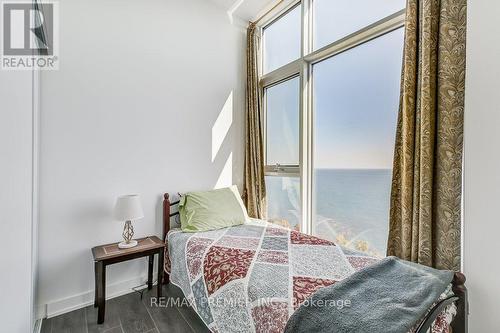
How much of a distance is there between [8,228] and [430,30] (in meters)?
2.30

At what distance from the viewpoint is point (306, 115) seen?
263cm

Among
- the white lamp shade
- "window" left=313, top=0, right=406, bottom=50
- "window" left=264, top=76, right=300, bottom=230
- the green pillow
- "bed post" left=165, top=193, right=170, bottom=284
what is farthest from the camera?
"window" left=264, top=76, right=300, bottom=230

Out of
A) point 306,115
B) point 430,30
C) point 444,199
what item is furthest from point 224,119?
point 444,199

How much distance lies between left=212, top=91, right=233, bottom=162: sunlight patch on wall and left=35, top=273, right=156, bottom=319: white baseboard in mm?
1529

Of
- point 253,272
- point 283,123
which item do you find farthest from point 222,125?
point 253,272

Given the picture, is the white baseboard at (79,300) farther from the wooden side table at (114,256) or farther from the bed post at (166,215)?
the bed post at (166,215)

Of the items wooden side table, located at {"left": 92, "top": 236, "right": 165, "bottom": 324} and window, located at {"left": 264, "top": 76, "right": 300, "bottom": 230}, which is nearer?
wooden side table, located at {"left": 92, "top": 236, "right": 165, "bottom": 324}

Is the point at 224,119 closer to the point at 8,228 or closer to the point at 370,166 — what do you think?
the point at 370,166

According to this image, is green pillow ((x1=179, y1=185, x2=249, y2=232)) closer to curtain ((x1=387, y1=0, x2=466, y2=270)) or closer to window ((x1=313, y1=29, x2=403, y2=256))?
window ((x1=313, y1=29, x2=403, y2=256))

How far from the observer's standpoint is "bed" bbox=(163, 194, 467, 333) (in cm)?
120

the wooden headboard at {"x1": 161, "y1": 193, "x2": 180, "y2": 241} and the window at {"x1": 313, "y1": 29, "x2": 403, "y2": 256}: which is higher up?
the window at {"x1": 313, "y1": 29, "x2": 403, "y2": 256}

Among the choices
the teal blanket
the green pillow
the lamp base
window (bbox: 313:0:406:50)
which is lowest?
the lamp base

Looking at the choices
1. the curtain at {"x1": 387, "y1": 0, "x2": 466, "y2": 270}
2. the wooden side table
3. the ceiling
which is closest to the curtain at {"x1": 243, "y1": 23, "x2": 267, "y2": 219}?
the ceiling

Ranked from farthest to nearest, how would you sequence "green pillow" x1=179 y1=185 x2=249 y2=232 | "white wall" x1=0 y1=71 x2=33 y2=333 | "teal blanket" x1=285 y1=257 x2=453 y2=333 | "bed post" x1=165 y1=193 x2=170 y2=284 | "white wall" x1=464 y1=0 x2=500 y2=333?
"bed post" x1=165 y1=193 x2=170 y2=284 → "green pillow" x1=179 y1=185 x2=249 y2=232 → "white wall" x1=464 y1=0 x2=500 y2=333 → "teal blanket" x1=285 y1=257 x2=453 y2=333 → "white wall" x1=0 y1=71 x2=33 y2=333
